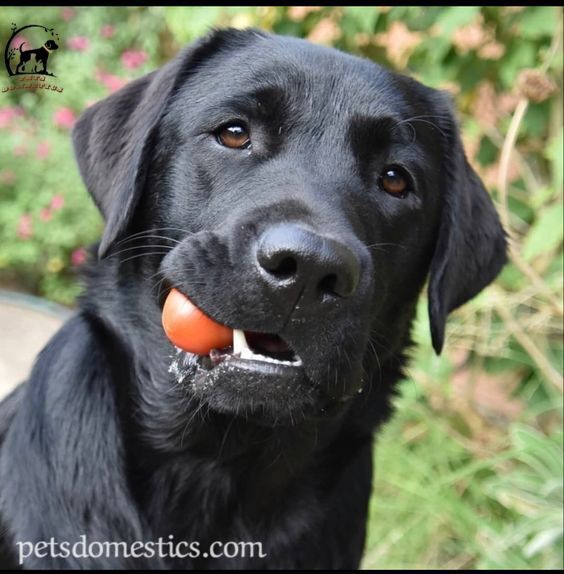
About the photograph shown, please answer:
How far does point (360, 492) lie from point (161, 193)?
1072mm

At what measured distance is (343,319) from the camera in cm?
182

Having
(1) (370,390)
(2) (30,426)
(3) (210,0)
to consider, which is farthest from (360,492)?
(3) (210,0)

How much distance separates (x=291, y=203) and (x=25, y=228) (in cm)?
418

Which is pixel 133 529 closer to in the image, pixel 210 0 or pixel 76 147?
pixel 76 147

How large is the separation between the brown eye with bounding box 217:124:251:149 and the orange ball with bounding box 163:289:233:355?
0.44m

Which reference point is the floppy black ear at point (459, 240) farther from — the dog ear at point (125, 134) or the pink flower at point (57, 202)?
the pink flower at point (57, 202)

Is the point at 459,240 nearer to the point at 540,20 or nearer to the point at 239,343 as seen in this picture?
the point at 239,343

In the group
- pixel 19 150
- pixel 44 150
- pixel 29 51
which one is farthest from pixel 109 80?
pixel 29 51

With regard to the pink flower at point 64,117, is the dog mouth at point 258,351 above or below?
above

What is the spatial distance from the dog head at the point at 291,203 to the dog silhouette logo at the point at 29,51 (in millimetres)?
1056

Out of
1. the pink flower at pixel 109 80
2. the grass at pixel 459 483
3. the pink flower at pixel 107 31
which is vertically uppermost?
the pink flower at pixel 107 31

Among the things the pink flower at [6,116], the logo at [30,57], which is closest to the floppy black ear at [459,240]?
the logo at [30,57]

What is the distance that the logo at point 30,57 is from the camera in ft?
10.7

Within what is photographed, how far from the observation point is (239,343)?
1850 millimetres
